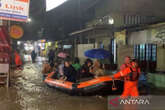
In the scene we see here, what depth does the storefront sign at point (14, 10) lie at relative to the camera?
812 centimetres

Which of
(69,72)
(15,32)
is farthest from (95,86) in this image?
(15,32)

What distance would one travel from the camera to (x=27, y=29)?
26875mm

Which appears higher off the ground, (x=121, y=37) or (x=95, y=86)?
(x=121, y=37)

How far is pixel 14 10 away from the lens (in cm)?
834

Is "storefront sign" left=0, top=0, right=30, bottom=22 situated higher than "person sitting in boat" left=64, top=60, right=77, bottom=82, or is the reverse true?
"storefront sign" left=0, top=0, right=30, bottom=22

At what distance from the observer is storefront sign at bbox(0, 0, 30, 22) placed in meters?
8.12

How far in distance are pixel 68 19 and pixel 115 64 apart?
10131mm

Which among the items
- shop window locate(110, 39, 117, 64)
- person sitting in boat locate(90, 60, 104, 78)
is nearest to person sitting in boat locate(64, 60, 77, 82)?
person sitting in boat locate(90, 60, 104, 78)

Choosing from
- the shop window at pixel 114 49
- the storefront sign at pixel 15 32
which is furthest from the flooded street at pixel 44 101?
the shop window at pixel 114 49

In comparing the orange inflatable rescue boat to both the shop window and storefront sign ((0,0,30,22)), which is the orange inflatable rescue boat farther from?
the shop window

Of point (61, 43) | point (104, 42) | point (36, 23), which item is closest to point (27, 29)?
point (36, 23)

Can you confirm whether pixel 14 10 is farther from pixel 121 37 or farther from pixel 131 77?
pixel 121 37

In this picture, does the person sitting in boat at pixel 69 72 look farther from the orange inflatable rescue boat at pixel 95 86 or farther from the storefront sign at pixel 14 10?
the storefront sign at pixel 14 10

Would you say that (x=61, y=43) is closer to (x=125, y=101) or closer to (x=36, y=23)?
(x=36, y=23)
